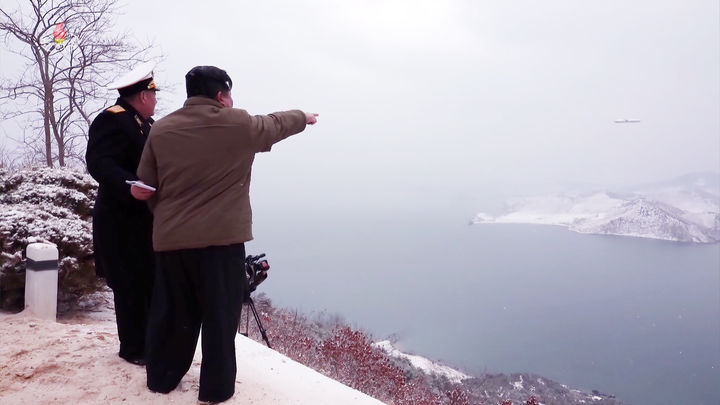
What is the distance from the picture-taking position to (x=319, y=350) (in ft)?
20.3

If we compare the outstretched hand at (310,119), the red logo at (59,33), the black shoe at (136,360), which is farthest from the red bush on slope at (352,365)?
the red logo at (59,33)

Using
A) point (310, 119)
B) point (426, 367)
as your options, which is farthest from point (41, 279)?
point (426, 367)

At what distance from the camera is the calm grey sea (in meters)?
39.3

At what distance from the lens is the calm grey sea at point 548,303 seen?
39344 millimetres

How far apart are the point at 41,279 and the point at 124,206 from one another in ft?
5.82

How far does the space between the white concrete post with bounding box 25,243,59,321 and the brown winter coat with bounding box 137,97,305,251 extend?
213 cm

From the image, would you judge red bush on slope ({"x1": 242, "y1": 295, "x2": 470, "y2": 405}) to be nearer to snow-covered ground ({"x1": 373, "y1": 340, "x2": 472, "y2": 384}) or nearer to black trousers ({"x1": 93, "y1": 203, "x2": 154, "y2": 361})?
black trousers ({"x1": 93, "y1": 203, "x2": 154, "y2": 361})

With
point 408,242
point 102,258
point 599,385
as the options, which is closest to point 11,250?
point 102,258

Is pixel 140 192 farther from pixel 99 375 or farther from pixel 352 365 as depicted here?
pixel 352 365

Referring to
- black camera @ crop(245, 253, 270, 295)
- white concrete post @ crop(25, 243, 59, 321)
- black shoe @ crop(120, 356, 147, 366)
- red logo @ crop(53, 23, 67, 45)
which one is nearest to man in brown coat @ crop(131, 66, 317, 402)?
black shoe @ crop(120, 356, 147, 366)

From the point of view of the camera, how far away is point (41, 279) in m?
3.82

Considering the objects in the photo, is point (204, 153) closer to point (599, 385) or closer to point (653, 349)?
point (599, 385)

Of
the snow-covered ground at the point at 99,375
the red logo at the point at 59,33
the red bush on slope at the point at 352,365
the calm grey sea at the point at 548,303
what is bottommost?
the calm grey sea at the point at 548,303

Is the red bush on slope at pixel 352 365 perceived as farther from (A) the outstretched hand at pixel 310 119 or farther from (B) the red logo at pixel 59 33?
(B) the red logo at pixel 59 33
